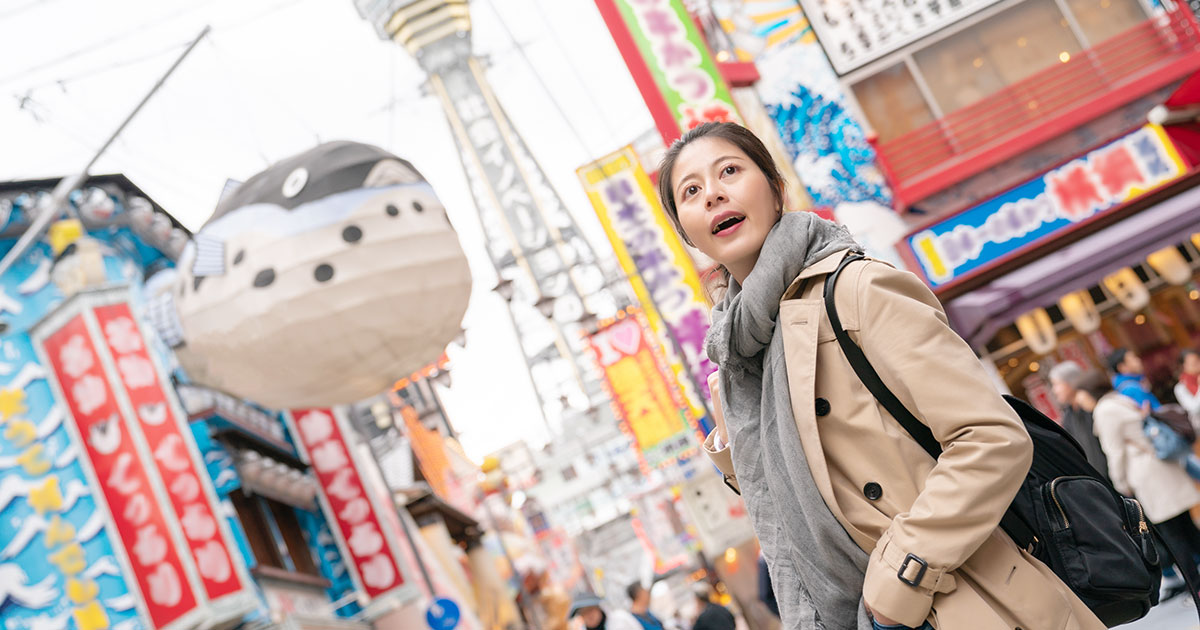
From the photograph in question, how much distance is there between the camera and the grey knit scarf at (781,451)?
2254 mm

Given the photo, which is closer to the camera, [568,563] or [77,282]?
[77,282]

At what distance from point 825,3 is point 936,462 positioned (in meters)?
11.8

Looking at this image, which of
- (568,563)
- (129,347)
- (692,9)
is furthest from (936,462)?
(568,563)

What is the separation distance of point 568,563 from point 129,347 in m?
46.6

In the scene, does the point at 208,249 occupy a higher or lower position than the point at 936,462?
higher

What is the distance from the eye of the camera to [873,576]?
2.10 metres

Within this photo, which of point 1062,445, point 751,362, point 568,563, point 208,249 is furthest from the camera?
point 568,563

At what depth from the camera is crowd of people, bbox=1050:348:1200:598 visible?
24.8 ft

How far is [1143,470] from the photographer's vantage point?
768 cm

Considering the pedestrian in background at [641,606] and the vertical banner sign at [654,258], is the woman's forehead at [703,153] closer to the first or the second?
the pedestrian in background at [641,606]

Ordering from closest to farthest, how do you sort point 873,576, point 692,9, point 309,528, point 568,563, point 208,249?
point 873,576, point 208,249, point 692,9, point 309,528, point 568,563

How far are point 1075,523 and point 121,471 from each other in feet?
29.3

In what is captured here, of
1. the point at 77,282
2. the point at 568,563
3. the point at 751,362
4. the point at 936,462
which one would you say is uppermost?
the point at 77,282

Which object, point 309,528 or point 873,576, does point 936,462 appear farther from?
point 309,528
